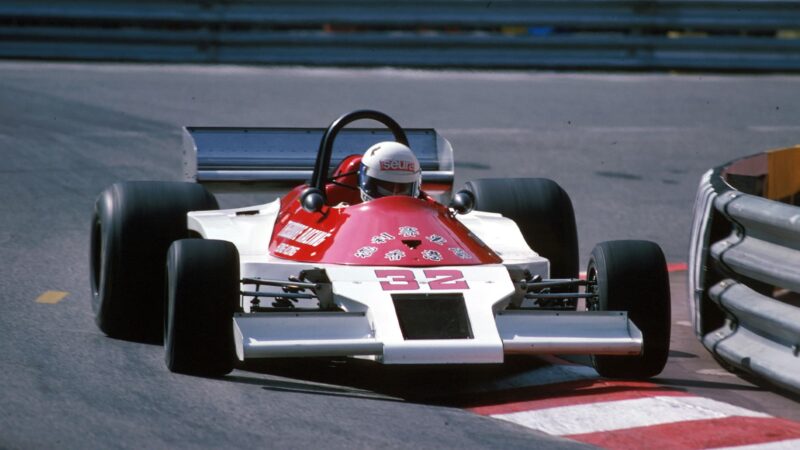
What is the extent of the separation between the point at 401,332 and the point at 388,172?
156 centimetres

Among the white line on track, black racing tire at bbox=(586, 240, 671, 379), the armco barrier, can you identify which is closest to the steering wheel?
black racing tire at bbox=(586, 240, 671, 379)

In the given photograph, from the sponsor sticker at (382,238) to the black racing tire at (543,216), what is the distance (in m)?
1.69

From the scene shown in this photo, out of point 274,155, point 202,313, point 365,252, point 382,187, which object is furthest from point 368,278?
point 274,155

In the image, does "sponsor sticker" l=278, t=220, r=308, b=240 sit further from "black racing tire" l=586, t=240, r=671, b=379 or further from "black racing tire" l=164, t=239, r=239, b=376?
"black racing tire" l=586, t=240, r=671, b=379

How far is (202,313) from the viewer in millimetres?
7055

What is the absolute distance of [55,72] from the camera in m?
18.4

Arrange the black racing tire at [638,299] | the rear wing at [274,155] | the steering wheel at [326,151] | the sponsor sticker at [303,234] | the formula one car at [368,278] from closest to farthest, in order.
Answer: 1. the formula one car at [368,278]
2. the black racing tire at [638,299]
3. the sponsor sticker at [303,234]
4. the steering wheel at [326,151]
5. the rear wing at [274,155]

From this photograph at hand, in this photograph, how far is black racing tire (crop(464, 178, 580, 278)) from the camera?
9211 mm

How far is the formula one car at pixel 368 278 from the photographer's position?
6926 millimetres

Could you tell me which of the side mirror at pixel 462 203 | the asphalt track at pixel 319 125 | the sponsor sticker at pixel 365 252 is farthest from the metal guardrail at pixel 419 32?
the sponsor sticker at pixel 365 252

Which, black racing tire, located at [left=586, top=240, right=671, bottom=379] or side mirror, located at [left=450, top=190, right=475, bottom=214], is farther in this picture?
side mirror, located at [left=450, top=190, right=475, bottom=214]

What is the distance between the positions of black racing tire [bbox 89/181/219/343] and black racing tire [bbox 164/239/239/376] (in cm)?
108

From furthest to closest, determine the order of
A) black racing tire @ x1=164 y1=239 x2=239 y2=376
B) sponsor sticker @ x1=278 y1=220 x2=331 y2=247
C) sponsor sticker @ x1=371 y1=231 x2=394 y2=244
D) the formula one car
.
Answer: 1. sponsor sticker @ x1=278 y1=220 x2=331 y2=247
2. sponsor sticker @ x1=371 y1=231 x2=394 y2=244
3. black racing tire @ x1=164 y1=239 x2=239 y2=376
4. the formula one car

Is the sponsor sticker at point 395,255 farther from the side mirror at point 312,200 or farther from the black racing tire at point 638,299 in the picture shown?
the black racing tire at point 638,299
